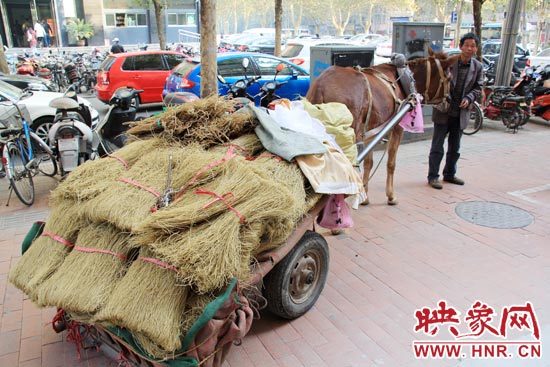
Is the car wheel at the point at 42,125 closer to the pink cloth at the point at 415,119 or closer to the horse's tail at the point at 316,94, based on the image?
the horse's tail at the point at 316,94

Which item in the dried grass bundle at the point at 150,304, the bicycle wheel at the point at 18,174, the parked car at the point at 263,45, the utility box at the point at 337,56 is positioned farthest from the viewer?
the parked car at the point at 263,45

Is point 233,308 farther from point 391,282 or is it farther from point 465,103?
point 465,103

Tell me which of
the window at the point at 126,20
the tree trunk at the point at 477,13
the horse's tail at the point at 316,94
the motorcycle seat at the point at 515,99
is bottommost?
the motorcycle seat at the point at 515,99

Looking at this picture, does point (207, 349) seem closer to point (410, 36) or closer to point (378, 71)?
point (378, 71)

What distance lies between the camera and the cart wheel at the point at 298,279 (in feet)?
10.1

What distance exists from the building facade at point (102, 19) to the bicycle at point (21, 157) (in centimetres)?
2272

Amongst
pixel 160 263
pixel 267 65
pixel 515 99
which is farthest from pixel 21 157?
pixel 515 99

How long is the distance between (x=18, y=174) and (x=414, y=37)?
7.39 m

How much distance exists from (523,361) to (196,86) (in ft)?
26.1

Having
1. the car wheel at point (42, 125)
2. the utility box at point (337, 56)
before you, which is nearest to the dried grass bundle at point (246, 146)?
the utility box at point (337, 56)

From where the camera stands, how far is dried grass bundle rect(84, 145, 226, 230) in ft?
7.95

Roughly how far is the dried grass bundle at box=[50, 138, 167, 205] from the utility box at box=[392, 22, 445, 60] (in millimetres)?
7069

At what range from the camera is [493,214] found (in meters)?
5.47

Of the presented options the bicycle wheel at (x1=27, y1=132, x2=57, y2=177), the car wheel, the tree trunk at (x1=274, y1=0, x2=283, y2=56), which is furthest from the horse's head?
the tree trunk at (x1=274, y1=0, x2=283, y2=56)
